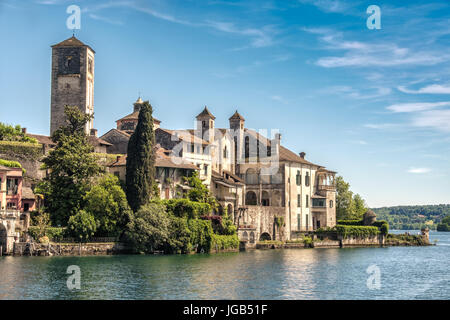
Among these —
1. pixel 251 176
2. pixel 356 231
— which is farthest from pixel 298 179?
pixel 356 231

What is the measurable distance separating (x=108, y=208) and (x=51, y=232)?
237 inches

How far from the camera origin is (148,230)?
190 ft

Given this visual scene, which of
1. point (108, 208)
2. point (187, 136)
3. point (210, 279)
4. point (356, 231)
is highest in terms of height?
point (187, 136)

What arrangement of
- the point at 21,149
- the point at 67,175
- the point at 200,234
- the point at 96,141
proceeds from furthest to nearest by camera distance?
the point at 96,141
the point at 21,149
the point at 200,234
the point at 67,175

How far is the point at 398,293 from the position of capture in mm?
37031

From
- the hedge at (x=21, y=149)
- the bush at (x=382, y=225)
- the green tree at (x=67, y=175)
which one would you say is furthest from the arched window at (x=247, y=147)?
the green tree at (x=67, y=175)

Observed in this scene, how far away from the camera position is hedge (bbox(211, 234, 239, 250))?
65.8m

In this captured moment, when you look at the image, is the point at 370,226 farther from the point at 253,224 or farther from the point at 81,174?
the point at 81,174

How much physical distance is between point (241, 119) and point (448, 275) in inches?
1939

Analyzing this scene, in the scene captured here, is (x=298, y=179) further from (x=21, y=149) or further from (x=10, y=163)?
(x=10, y=163)

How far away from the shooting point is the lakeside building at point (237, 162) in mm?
78250

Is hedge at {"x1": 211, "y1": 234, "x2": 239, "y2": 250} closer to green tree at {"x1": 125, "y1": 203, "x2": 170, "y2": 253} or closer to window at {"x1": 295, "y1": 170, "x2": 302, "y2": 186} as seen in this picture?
green tree at {"x1": 125, "y1": 203, "x2": 170, "y2": 253}

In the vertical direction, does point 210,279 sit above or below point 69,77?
below
